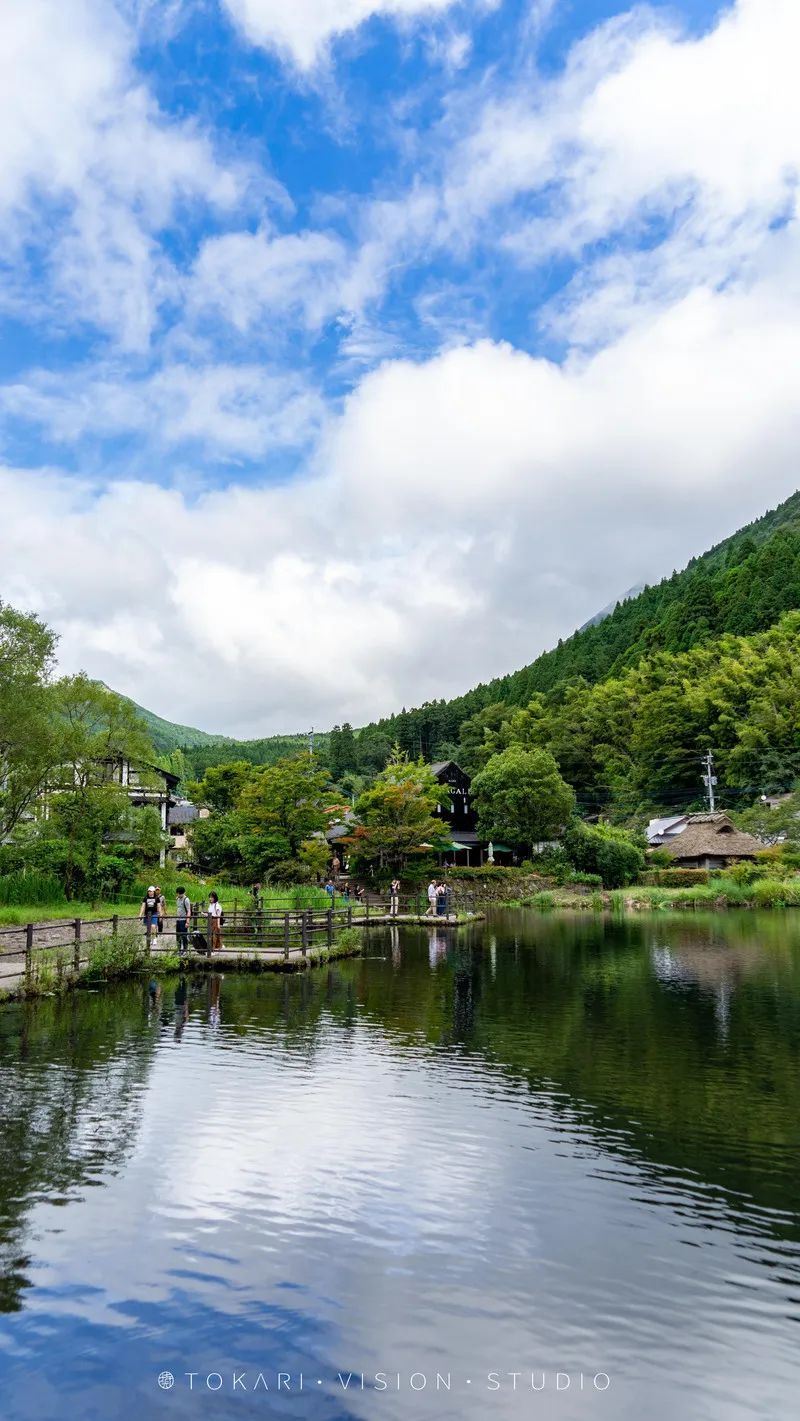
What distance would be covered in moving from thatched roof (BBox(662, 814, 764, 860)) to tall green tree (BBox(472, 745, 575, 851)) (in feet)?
23.3

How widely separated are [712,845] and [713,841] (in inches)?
16.1

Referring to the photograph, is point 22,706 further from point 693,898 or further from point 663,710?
point 663,710

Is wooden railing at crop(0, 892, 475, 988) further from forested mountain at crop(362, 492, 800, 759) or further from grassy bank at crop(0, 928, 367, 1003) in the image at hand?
forested mountain at crop(362, 492, 800, 759)

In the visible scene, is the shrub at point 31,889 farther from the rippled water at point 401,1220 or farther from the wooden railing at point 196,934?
the rippled water at point 401,1220

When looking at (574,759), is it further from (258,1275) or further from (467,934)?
(258,1275)

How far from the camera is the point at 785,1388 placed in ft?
16.3

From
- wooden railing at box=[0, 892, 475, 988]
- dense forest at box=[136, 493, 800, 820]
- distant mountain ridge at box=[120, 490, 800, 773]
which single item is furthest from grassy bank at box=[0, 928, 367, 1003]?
distant mountain ridge at box=[120, 490, 800, 773]

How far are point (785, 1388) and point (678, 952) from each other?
20.3m

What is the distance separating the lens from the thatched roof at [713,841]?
50.5 metres

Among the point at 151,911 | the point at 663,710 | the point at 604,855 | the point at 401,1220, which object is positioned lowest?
the point at 401,1220

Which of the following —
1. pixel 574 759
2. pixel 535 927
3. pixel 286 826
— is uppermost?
pixel 574 759

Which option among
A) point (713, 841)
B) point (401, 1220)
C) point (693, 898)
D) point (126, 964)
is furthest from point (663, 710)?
point (401, 1220)

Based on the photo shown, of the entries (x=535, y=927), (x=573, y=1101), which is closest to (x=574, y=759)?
(x=535, y=927)

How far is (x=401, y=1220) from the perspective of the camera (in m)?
7.01
